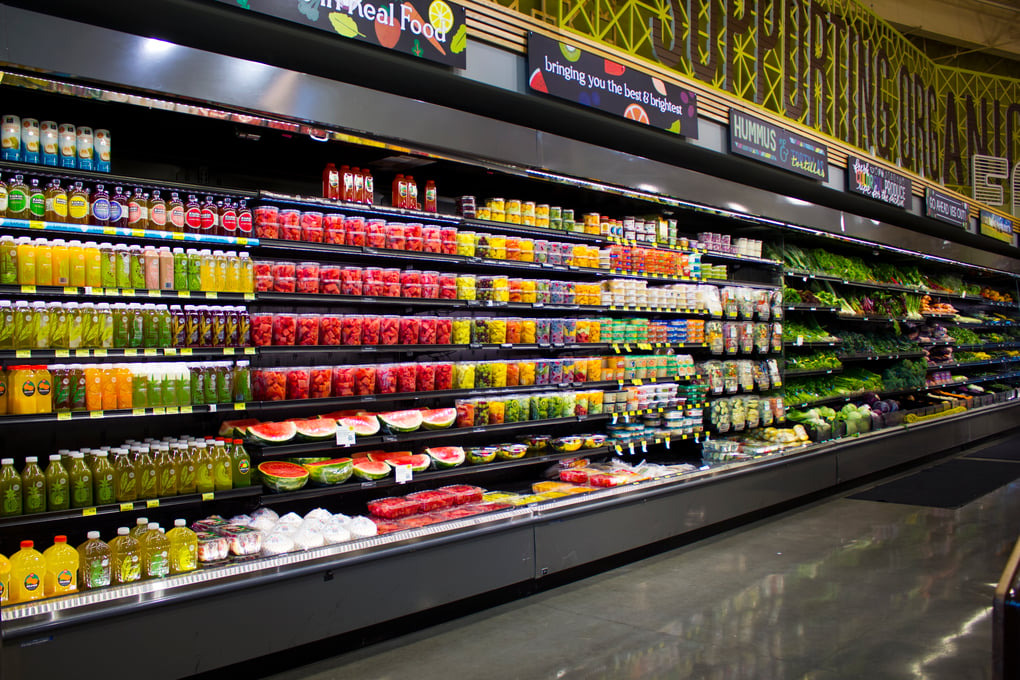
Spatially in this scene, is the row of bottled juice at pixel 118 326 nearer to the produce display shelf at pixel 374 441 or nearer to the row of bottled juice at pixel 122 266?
the row of bottled juice at pixel 122 266

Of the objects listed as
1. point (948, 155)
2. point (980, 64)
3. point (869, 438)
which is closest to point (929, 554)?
point (869, 438)

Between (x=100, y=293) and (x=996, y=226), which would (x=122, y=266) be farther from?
(x=996, y=226)

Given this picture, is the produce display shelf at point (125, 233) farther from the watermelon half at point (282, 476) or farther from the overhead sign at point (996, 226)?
the overhead sign at point (996, 226)

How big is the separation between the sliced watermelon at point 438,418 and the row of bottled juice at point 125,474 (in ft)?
3.55

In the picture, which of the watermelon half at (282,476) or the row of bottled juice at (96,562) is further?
the watermelon half at (282,476)

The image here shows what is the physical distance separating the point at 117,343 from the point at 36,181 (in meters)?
0.76

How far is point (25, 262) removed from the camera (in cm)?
296

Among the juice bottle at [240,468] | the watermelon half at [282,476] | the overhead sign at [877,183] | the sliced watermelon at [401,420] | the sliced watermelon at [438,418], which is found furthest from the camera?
the overhead sign at [877,183]

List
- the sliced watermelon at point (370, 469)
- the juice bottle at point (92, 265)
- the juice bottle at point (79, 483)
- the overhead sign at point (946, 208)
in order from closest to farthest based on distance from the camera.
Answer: the juice bottle at point (79, 483) < the juice bottle at point (92, 265) < the sliced watermelon at point (370, 469) < the overhead sign at point (946, 208)

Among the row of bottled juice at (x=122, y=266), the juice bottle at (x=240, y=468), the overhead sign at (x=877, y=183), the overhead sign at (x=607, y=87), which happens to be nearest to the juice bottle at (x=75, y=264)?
the row of bottled juice at (x=122, y=266)

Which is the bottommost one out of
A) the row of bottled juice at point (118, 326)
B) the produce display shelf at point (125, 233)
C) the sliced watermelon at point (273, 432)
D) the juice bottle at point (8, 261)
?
the sliced watermelon at point (273, 432)

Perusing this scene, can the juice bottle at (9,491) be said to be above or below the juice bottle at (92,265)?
below

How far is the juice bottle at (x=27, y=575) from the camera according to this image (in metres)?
2.77

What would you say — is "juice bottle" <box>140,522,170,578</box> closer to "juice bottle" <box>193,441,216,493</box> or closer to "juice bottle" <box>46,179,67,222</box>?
"juice bottle" <box>193,441,216,493</box>
